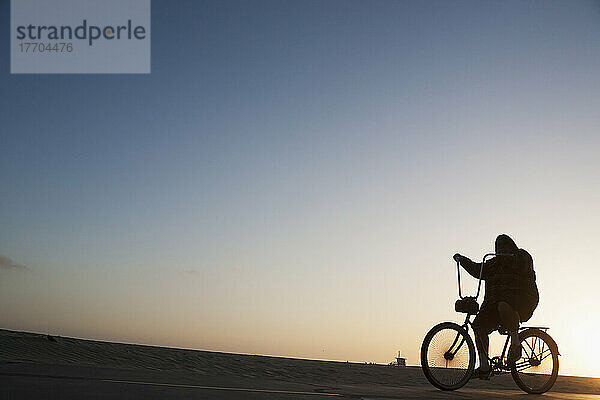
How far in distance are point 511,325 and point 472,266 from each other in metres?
0.86

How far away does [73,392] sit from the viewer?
5.29 metres

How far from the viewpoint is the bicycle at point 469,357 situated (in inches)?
321

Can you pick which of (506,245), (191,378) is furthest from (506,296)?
(191,378)

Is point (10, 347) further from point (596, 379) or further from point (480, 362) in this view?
point (596, 379)

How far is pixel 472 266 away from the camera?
8.53 m

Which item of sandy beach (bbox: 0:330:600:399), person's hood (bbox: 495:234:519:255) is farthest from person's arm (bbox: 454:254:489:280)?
sandy beach (bbox: 0:330:600:399)

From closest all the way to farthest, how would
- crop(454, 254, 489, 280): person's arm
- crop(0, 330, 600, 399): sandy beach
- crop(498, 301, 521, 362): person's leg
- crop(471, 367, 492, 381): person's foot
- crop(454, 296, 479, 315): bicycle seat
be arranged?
crop(0, 330, 600, 399): sandy beach < crop(471, 367, 492, 381): person's foot < crop(498, 301, 521, 362): person's leg < crop(454, 296, 479, 315): bicycle seat < crop(454, 254, 489, 280): person's arm

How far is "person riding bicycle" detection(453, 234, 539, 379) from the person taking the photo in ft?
27.0

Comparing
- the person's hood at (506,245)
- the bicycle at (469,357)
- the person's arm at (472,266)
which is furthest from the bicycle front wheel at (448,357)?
the person's hood at (506,245)

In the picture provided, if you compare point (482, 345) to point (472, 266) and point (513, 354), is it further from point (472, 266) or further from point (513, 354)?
point (472, 266)

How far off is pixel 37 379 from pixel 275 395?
241 cm

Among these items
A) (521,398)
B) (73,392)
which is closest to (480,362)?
(521,398)

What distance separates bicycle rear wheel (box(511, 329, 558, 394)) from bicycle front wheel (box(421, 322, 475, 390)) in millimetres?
685

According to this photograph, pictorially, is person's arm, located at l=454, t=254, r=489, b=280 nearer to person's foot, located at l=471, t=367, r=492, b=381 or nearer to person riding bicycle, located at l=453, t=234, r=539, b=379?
person riding bicycle, located at l=453, t=234, r=539, b=379
